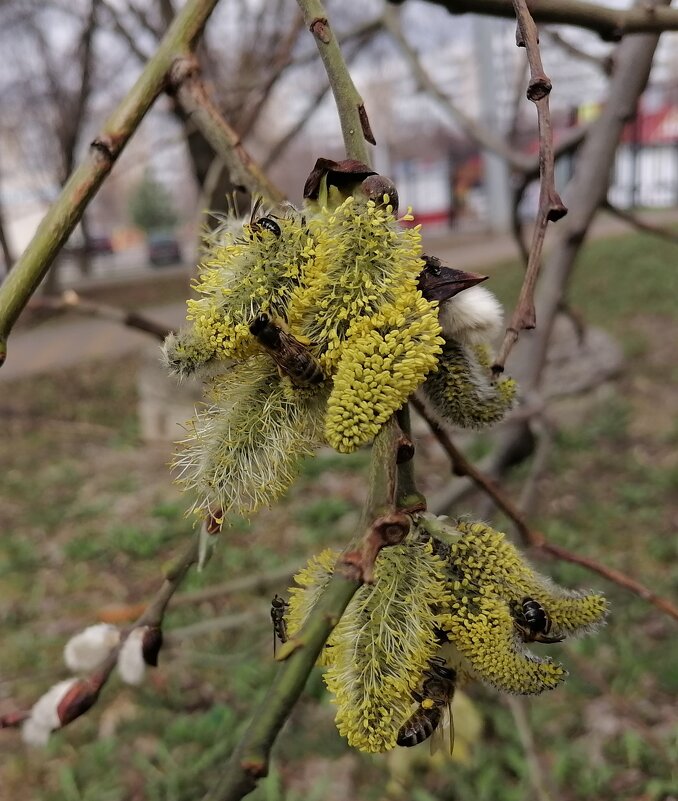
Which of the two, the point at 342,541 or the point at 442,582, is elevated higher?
the point at 442,582

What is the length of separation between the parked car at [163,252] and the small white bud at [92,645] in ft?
75.4

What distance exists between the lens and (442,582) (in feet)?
2.28

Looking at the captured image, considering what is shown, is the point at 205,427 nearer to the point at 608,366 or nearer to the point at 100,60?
the point at 608,366

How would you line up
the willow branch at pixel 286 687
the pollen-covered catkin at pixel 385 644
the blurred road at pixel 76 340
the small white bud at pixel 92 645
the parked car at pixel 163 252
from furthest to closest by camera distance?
the parked car at pixel 163 252, the blurred road at pixel 76 340, the small white bud at pixel 92 645, the pollen-covered catkin at pixel 385 644, the willow branch at pixel 286 687

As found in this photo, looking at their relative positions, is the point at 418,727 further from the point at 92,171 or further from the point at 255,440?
the point at 92,171

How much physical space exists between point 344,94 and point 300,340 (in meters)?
0.26

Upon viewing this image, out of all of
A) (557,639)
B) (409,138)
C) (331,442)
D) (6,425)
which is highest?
(331,442)

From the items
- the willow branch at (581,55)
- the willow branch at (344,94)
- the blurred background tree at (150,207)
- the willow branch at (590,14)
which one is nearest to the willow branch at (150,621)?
the willow branch at (344,94)

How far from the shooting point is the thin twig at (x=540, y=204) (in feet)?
2.19

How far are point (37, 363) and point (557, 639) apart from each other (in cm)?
875

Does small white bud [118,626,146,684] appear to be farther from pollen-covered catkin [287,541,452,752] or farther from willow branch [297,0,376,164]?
willow branch [297,0,376,164]

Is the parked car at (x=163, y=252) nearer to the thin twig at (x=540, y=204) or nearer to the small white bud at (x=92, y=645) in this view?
the small white bud at (x=92, y=645)

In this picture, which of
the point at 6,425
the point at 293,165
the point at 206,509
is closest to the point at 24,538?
the point at 6,425

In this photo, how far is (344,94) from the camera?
2.43 ft
